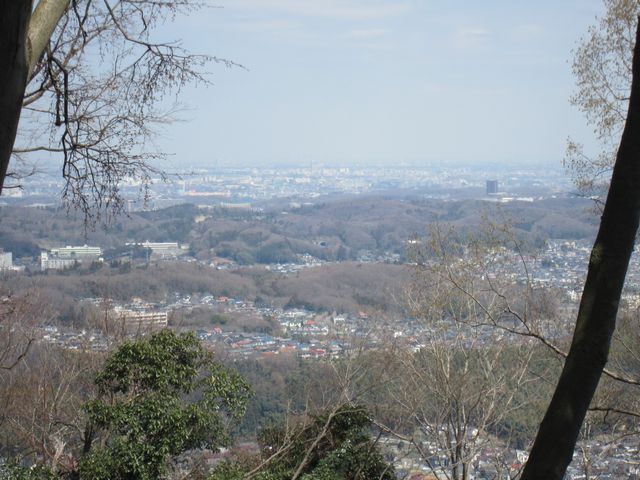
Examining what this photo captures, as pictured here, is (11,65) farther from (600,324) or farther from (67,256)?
(67,256)

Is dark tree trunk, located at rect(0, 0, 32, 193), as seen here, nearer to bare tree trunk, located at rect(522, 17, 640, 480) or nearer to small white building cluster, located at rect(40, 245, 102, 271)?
bare tree trunk, located at rect(522, 17, 640, 480)

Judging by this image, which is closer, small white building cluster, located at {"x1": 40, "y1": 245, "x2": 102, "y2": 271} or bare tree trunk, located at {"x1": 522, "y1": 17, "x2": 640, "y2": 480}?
bare tree trunk, located at {"x1": 522, "y1": 17, "x2": 640, "y2": 480}

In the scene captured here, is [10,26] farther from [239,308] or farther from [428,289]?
[239,308]

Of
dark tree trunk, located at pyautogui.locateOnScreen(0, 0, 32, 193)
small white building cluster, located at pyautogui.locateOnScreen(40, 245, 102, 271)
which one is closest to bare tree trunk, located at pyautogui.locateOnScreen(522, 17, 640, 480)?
dark tree trunk, located at pyautogui.locateOnScreen(0, 0, 32, 193)

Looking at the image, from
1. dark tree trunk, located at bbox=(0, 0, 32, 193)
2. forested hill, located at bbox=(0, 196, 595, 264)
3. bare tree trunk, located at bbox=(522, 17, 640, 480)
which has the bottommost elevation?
forested hill, located at bbox=(0, 196, 595, 264)

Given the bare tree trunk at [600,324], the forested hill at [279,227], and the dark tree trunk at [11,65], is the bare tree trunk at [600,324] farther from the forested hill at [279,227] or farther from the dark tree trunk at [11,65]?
the forested hill at [279,227]

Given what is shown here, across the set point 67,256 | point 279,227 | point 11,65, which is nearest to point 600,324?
point 11,65

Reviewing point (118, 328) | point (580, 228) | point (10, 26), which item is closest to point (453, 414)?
point (118, 328)
